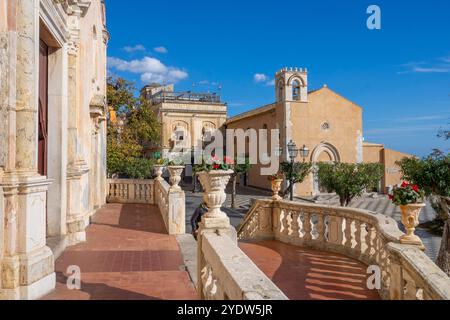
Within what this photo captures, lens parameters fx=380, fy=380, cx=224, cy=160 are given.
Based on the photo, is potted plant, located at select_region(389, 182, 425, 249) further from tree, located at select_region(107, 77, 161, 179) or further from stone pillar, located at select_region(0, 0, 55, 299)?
tree, located at select_region(107, 77, 161, 179)

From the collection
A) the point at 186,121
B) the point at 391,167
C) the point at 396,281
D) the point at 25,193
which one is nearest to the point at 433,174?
the point at 396,281

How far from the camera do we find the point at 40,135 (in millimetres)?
6953

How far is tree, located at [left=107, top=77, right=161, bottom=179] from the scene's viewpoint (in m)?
21.2

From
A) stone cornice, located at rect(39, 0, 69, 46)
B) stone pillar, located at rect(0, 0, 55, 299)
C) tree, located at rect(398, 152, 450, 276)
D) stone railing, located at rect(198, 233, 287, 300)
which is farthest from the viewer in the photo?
tree, located at rect(398, 152, 450, 276)

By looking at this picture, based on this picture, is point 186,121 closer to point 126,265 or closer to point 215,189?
point 126,265

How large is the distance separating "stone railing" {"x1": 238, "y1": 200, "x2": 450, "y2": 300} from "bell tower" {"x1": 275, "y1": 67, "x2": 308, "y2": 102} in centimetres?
2429

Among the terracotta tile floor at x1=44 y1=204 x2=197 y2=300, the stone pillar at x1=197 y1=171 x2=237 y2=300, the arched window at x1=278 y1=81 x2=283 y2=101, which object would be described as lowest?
the terracotta tile floor at x1=44 y1=204 x2=197 y2=300

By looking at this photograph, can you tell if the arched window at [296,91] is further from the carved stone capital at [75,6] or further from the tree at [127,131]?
the carved stone capital at [75,6]

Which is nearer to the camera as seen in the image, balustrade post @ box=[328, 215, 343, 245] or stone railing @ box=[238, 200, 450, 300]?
stone railing @ box=[238, 200, 450, 300]

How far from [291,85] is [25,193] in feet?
101

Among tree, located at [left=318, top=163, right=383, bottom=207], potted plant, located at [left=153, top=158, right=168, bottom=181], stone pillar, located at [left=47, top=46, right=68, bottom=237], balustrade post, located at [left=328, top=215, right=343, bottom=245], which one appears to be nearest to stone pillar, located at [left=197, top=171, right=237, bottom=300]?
balustrade post, located at [left=328, top=215, right=343, bottom=245]

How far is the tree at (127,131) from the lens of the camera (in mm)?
21234

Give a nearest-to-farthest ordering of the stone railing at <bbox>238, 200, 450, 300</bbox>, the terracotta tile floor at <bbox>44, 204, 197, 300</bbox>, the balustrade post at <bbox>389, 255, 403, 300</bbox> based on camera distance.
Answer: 1. the stone railing at <bbox>238, 200, 450, 300</bbox>
2. the balustrade post at <bbox>389, 255, 403, 300</bbox>
3. the terracotta tile floor at <bbox>44, 204, 197, 300</bbox>
